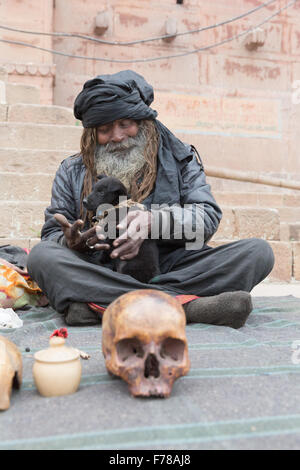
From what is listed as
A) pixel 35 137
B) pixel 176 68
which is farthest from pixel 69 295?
pixel 176 68

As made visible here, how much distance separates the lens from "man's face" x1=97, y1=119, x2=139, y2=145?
2.71 metres

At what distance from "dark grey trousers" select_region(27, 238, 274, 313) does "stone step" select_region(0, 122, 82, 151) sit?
9.91 feet

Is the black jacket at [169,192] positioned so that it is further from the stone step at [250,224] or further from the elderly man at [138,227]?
the stone step at [250,224]

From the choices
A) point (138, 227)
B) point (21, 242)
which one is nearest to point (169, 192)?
point (138, 227)

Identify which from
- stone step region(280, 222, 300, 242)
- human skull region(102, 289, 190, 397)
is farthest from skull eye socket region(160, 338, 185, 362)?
stone step region(280, 222, 300, 242)

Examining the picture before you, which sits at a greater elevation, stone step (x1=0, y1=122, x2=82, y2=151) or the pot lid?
stone step (x1=0, y1=122, x2=82, y2=151)

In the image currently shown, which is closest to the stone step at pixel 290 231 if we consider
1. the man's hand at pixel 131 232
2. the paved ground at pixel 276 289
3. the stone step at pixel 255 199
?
the stone step at pixel 255 199

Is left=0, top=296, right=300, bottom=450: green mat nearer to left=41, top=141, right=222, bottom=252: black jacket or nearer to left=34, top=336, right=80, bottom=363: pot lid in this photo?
left=34, top=336, right=80, bottom=363: pot lid

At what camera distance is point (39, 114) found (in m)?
5.80

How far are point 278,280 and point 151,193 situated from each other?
7.86 feet

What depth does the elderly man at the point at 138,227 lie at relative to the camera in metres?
2.35

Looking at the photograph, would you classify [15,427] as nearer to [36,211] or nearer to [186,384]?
[186,384]

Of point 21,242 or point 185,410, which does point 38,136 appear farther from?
point 185,410

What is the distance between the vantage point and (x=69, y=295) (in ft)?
7.82
